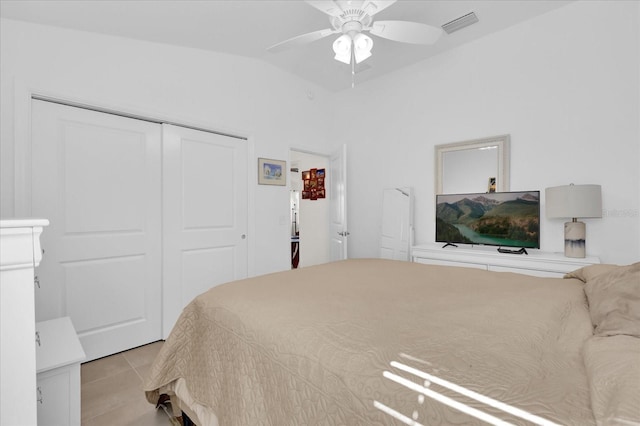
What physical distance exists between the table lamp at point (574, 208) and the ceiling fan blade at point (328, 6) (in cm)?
215

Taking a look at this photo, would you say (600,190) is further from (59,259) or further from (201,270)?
(59,259)

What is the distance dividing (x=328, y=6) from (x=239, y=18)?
1.09 m

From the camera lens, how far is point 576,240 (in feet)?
7.80

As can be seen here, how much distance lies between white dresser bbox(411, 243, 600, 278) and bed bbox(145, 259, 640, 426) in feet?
2.85

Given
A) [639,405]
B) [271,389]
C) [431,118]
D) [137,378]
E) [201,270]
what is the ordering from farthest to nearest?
[431,118], [201,270], [137,378], [271,389], [639,405]

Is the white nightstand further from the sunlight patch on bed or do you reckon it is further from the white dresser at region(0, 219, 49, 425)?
the sunlight patch on bed

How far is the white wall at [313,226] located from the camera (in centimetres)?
500

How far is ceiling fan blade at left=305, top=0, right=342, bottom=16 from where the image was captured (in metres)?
1.80

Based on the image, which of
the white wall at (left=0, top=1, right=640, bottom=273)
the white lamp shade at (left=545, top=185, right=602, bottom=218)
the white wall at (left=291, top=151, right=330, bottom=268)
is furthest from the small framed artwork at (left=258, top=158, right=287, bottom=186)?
the white lamp shade at (left=545, top=185, right=602, bottom=218)

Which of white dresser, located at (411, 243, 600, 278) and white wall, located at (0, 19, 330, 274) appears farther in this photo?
white dresser, located at (411, 243, 600, 278)

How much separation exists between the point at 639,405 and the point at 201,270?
123 inches

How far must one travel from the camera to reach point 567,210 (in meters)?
2.36

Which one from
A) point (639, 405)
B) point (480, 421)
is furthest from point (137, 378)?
point (639, 405)

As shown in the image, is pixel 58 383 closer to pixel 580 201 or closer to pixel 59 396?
pixel 59 396
